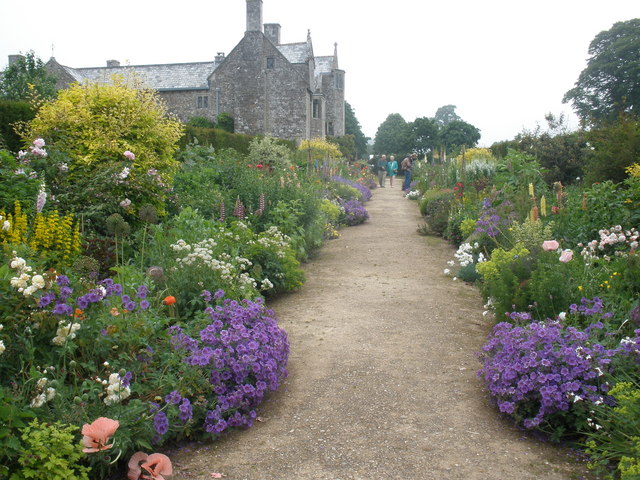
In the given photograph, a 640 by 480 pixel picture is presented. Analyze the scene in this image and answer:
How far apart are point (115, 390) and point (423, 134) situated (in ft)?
157

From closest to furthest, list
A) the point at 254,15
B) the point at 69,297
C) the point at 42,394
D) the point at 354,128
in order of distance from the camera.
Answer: the point at 42,394
the point at 69,297
the point at 254,15
the point at 354,128

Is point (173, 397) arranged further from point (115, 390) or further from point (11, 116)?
point (11, 116)

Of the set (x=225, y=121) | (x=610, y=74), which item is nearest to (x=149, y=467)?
(x=225, y=121)

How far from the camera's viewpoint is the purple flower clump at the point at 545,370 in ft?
10.8

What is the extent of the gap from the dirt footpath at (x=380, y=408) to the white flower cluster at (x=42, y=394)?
75 cm

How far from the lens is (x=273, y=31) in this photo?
39.7 meters

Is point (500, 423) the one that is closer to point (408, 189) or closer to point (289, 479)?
point (289, 479)

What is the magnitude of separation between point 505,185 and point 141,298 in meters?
7.55

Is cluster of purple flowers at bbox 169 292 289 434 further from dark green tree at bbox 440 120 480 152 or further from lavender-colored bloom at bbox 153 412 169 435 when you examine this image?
→ dark green tree at bbox 440 120 480 152

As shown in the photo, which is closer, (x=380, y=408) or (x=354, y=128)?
(x=380, y=408)

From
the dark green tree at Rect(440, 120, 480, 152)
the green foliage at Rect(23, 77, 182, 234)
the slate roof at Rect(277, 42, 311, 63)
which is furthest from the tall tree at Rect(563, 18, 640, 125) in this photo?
the green foliage at Rect(23, 77, 182, 234)

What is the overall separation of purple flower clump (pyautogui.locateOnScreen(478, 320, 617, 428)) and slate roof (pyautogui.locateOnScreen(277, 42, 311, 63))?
34.9 meters

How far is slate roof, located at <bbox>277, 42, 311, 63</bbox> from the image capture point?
36.8 meters

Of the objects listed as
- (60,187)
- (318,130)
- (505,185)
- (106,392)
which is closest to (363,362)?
(106,392)
